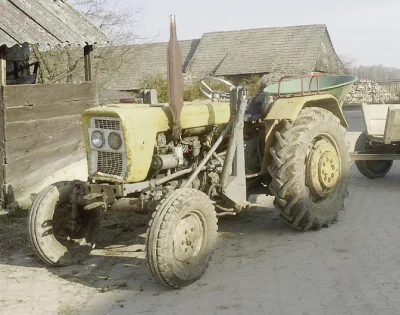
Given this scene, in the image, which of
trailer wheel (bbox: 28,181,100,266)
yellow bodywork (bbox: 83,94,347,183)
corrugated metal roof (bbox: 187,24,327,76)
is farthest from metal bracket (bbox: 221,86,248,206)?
corrugated metal roof (bbox: 187,24,327,76)

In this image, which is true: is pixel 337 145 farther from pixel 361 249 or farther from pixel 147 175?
pixel 147 175

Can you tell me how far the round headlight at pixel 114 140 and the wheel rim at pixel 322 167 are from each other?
2236 mm

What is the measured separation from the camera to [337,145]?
21.6ft

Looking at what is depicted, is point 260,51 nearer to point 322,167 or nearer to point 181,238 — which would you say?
point 322,167

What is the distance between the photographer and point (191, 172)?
528 cm

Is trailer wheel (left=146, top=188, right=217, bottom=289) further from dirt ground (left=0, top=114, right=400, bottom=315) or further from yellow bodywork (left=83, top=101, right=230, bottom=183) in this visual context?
yellow bodywork (left=83, top=101, right=230, bottom=183)

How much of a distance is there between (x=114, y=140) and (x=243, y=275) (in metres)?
1.59

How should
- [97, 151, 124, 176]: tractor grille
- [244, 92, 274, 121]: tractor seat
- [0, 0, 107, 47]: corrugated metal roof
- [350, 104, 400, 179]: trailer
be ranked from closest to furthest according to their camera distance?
[97, 151, 124, 176]: tractor grille < [244, 92, 274, 121]: tractor seat < [0, 0, 107, 47]: corrugated metal roof < [350, 104, 400, 179]: trailer

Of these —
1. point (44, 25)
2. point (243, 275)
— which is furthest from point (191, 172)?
point (44, 25)

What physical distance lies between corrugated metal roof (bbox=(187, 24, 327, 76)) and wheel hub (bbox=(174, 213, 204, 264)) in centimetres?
2302

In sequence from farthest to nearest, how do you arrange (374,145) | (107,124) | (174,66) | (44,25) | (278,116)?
(374,145) < (44,25) < (278,116) < (107,124) < (174,66)

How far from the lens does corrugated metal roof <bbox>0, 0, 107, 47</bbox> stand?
307 inches

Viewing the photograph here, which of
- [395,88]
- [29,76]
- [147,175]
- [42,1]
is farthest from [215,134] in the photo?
[395,88]

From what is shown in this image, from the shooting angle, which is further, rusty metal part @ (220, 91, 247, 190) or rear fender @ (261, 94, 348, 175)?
rear fender @ (261, 94, 348, 175)
